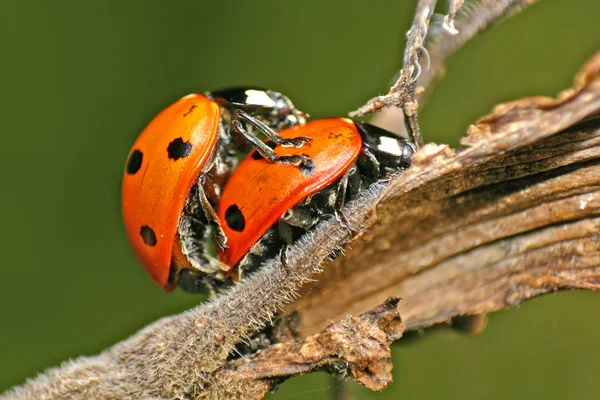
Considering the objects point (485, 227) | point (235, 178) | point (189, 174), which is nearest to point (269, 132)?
point (235, 178)

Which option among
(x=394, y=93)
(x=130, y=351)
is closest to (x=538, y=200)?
(x=394, y=93)

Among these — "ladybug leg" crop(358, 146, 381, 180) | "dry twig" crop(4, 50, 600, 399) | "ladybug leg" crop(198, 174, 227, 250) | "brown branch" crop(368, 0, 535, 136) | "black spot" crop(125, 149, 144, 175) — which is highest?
"brown branch" crop(368, 0, 535, 136)

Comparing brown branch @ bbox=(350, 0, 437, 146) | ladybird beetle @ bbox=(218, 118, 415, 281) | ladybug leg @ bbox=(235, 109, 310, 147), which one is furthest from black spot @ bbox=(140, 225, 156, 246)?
brown branch @ bbox=(350, 0, 437, 146)

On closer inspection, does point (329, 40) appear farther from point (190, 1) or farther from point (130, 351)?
point (130, 351)

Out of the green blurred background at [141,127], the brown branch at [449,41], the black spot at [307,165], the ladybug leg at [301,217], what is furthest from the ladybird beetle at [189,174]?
the green blurred background at [141,127]

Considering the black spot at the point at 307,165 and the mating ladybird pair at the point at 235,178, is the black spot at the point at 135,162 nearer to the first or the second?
the mating ladybird pair at the point at 235,178

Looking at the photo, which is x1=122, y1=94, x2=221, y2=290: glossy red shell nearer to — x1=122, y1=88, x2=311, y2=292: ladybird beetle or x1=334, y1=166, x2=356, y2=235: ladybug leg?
x1=122, y1=88, x2=311, y2=292: ladybird beetle

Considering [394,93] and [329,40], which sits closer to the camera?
[394,93]
